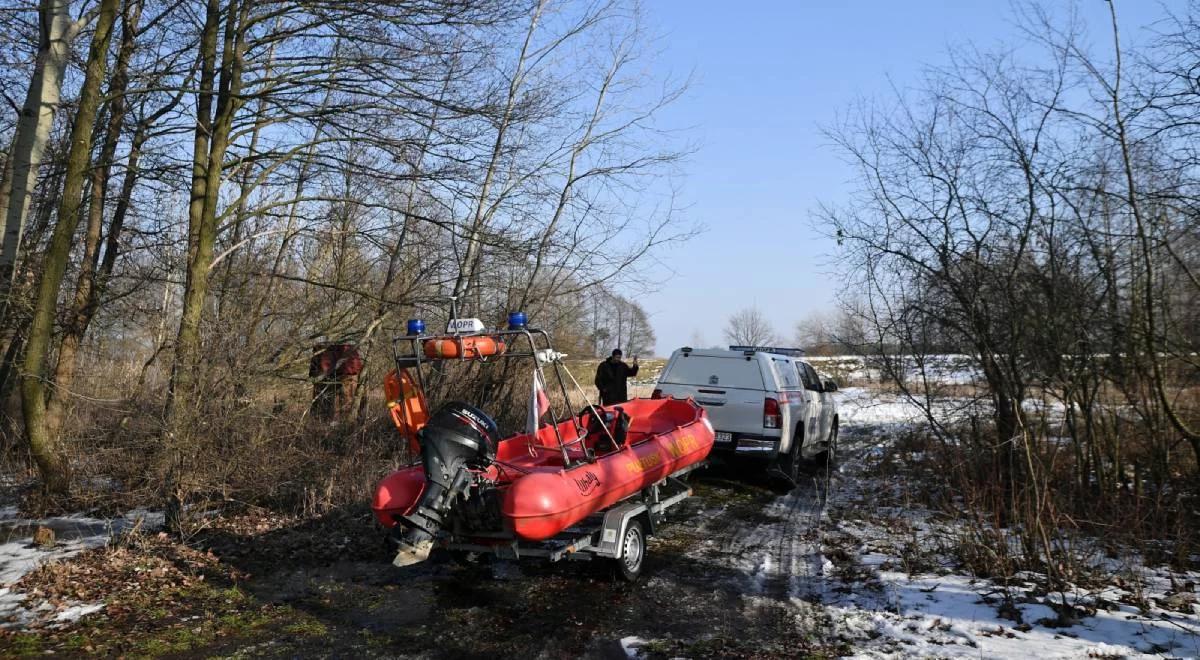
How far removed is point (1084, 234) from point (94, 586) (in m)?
10.1

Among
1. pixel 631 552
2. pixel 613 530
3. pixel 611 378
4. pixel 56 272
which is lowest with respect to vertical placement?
pixel 631 552

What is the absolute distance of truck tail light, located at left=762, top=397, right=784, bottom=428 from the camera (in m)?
10.6

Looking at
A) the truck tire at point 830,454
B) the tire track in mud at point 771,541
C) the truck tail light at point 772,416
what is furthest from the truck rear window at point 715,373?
the truck tire at point 830,454

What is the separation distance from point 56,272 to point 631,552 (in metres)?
7.09

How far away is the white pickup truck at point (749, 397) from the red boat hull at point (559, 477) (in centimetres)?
178

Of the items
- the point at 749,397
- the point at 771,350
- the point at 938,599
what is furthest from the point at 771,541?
the point at 771,350

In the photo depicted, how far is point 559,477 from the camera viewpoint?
19.7 feet

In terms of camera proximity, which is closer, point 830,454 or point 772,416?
point 772,416

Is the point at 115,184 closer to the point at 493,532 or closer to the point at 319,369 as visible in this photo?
the point at 319,369

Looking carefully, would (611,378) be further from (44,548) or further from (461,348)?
(44,548)

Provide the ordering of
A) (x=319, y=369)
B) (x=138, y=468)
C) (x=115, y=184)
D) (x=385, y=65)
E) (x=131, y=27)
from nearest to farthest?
(x=138, y=468) < (x=385, y=65) < (x=131, y=27) < (x=319, y=369) < (x=115, y=184)

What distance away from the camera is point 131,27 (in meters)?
10.9

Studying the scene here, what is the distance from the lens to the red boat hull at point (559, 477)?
227 inches

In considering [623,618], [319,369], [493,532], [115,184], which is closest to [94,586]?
[493,532]
